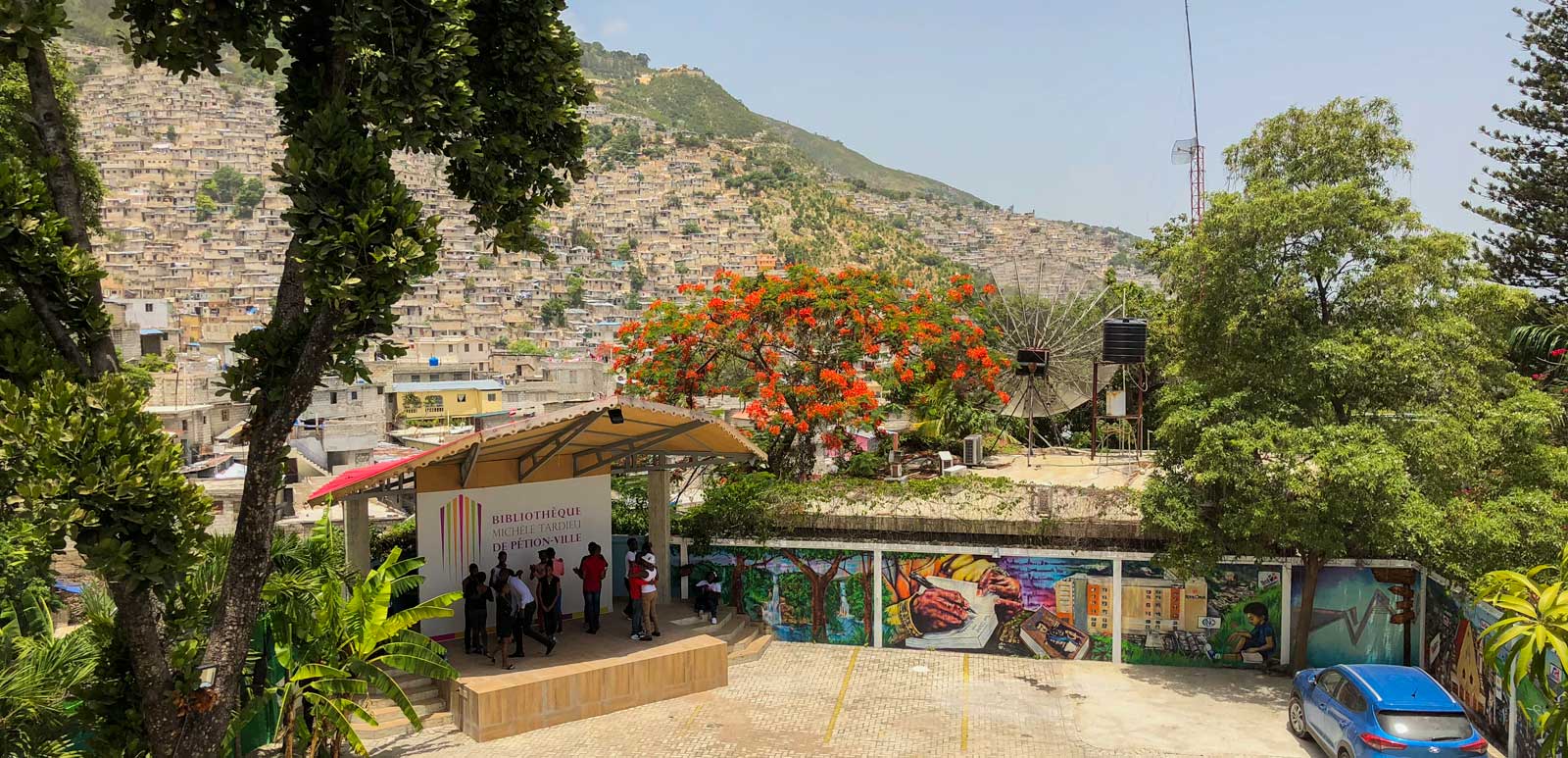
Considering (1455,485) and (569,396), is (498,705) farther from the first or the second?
(569,396)

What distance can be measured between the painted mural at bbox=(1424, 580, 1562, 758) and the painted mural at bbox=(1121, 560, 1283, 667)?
6.01ft

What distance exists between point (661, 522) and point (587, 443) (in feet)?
6.05

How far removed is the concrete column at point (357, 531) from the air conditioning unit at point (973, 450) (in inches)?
445

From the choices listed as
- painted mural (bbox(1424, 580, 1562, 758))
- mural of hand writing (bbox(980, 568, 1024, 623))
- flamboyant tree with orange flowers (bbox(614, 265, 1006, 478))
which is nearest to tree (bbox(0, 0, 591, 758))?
mural of hand writing (bbox(980, 568, 1024, 623))

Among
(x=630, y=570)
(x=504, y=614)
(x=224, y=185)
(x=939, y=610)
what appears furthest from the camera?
(x=224, y=185)

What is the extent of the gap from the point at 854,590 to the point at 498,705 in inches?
223

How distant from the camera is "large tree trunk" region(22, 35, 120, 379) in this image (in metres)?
6.71

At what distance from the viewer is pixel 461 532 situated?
1353cm

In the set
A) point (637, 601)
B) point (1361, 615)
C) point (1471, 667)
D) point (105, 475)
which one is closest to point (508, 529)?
point (637, 601)

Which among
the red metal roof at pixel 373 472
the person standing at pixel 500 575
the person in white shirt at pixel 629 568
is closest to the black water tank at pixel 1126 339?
the person in white shirt at pixel 629 568

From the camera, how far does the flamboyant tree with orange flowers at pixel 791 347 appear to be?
18.0m

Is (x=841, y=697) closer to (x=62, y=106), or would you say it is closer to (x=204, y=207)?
(x=62, y=106)

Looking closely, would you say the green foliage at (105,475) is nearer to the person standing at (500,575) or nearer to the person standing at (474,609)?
the person standing at (500,575)

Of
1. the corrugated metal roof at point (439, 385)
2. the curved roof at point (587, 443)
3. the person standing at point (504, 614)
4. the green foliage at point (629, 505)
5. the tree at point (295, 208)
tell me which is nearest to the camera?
the tree at point (295, 208)
